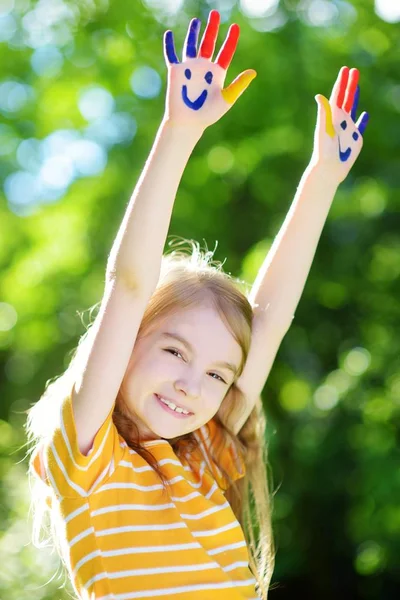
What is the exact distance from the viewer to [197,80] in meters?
1.42

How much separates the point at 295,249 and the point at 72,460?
2.26 feet

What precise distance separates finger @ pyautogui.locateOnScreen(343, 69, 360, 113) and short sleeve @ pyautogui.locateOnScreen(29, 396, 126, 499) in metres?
0.83

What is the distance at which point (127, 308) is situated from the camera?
1.42 metres

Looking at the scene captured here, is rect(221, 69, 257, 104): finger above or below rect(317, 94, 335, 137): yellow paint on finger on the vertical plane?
below

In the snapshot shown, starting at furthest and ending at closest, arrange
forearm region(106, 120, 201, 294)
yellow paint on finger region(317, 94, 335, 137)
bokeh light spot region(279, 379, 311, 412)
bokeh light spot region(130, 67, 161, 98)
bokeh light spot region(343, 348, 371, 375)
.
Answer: bokeh light spot region(130, 67, 161, 98) → bokeh light spot region(279, 379, 311, 412) → bokeh light spot region(343, 348, 371, 375) → yellow paint on finger region(317, 94, 335, 137) → forearm region(106, 120, 201, 294)

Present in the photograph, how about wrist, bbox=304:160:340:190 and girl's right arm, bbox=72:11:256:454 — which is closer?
girl's right arm, bbox=72:11:256:454

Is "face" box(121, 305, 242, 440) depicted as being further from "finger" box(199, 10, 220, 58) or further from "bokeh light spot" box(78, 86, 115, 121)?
"bokeh light spot" box(78, 86, 115, 121)

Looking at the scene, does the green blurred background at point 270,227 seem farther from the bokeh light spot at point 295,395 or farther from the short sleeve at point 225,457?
the short sleeve at point 225,457

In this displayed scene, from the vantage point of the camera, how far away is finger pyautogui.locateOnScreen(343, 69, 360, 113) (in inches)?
70.1

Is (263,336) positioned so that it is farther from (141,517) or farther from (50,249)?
(50,249)

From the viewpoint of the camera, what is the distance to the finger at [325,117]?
1.74m

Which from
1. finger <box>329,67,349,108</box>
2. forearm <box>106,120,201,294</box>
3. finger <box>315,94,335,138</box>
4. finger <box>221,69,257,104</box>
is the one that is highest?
finger <box>329,67,349,108</box>

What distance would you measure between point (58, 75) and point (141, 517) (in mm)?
3085

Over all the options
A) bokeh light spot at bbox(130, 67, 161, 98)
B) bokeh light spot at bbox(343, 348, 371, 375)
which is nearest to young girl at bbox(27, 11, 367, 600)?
bokeh light spot at bbox(343, 348, 371, 375)
